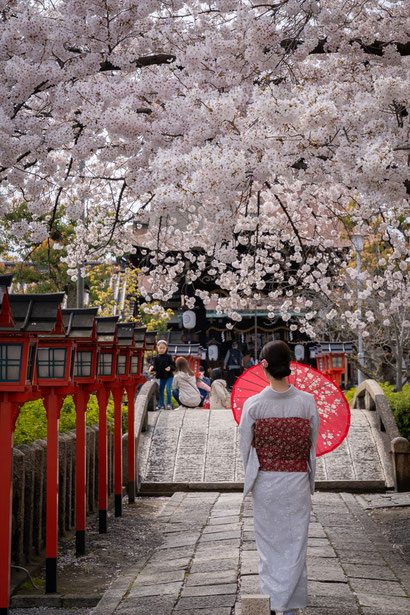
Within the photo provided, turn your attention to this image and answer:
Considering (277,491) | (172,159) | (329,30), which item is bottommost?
(277,491)

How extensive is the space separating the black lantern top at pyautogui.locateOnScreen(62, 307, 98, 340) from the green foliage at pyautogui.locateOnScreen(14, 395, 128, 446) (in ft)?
4.58

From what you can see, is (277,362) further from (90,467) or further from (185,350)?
(185,350)

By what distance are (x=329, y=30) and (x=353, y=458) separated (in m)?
7.25

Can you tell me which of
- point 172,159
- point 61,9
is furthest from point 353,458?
point 61,9

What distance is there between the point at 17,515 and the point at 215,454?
6618 millimetres

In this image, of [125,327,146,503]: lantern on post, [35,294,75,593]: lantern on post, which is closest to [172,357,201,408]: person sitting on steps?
[125,327,146,503]: lantern on post

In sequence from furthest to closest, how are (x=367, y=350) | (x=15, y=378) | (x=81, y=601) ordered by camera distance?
(x=367, y=350) → (x=81, y=601) → (x=15, y=378)

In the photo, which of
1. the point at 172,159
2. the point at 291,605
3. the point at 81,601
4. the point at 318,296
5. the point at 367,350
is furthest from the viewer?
the point at 318,296

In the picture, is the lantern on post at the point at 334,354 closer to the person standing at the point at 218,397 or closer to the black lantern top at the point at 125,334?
the person standing at the point at 218,397

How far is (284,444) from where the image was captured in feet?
17.0

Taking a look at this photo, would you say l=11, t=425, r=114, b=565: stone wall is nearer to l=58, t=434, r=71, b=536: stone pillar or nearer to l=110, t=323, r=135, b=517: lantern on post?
l=58, t=434, r=71, b=536: stone pillar

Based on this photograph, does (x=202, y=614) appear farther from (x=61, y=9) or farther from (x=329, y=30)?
(x=61, y=9)

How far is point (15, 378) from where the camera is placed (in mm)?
5402

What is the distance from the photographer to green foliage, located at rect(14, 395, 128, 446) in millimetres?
7707
